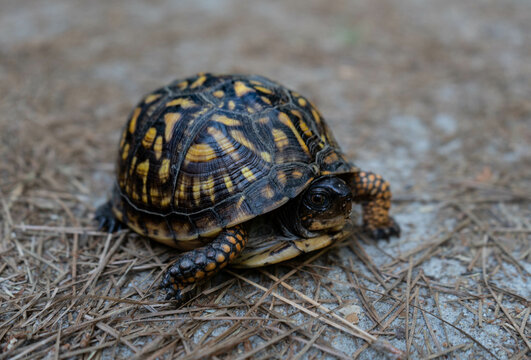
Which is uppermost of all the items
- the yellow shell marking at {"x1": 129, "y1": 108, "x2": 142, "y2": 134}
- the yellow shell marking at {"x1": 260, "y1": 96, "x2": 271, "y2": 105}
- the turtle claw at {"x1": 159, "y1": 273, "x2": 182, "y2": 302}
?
the yellow shell marking at {"x1": 260, "y1": 96, "x2": 271, "y2": 105}

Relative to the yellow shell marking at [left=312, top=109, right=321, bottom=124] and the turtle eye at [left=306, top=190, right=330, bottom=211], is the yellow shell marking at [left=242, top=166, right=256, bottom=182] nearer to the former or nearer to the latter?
the turtle eye at [left=306, top=190, right=330, bottom=211]

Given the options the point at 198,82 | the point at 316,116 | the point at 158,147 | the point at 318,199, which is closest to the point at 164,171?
the point at 158,147

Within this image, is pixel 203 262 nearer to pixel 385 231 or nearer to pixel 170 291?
pixel 170 291

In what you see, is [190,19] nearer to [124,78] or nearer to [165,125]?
[124,78]

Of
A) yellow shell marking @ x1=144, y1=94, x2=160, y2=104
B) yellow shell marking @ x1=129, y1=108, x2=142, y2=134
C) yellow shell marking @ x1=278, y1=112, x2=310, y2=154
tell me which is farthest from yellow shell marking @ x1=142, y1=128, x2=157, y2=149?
yellow shell marking @ x1=278, y1=112, x2=310, y2=154

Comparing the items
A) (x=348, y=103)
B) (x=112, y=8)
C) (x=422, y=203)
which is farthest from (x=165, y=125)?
(x=112, y=8)

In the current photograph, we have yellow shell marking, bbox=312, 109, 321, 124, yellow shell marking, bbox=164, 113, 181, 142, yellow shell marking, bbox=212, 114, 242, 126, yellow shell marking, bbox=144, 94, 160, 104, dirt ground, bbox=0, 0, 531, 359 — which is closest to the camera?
dirt ground, bbox=0, 0, 531, 359
